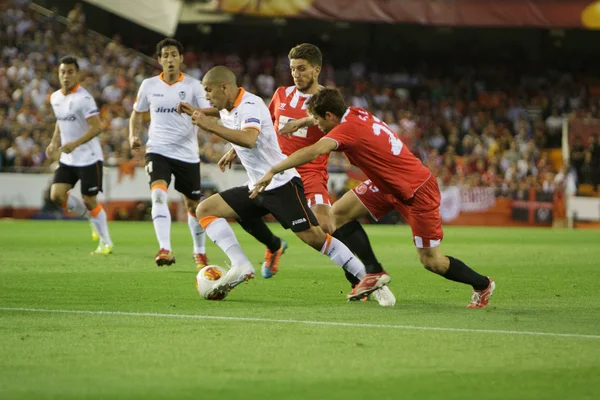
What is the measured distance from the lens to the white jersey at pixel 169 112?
13.4m

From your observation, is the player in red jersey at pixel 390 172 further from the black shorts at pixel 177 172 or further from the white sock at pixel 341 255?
the black shorts at pixel 177 172

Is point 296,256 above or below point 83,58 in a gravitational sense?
below

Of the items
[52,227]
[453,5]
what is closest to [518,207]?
[453,5]

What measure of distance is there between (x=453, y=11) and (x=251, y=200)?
26.8 meters

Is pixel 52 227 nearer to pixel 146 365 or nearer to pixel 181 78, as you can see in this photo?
pixel 181 78

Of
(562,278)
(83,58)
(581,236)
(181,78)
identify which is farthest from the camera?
(83,58)

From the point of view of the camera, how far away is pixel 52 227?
2334 centimetres

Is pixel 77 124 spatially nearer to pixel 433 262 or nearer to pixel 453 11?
pixel 433 262

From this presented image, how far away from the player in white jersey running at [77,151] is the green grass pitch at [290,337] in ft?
6.51

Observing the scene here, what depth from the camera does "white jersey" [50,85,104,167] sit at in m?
15.5

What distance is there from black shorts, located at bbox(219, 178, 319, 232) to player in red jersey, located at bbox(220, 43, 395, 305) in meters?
0.47

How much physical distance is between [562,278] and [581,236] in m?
10.8

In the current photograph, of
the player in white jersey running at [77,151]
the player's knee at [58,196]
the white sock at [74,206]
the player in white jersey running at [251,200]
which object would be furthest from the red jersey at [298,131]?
the white sock at [74,206]

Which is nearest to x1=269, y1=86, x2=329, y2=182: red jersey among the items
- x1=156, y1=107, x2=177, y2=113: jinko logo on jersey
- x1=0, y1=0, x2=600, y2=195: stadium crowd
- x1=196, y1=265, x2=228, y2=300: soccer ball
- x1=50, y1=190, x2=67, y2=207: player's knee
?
x1=196, y1=265, x2=228, y2=300: soccer ball
